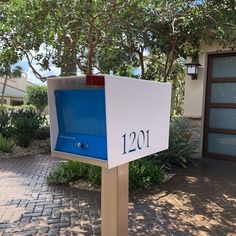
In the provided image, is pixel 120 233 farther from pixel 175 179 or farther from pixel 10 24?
pixel 175 179

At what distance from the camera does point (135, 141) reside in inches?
83.4

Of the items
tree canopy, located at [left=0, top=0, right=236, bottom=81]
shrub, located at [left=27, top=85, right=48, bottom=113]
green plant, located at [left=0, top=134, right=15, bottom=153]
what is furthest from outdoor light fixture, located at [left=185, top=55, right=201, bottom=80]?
shrub, located at [left=27, top=85, right=48, bottom=113]

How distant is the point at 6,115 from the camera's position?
407 inches

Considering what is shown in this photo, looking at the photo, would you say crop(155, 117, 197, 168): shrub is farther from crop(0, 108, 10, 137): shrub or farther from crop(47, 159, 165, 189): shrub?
crop(0, 108, 10, 137): shrub

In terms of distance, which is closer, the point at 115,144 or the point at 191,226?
the point at 115,144

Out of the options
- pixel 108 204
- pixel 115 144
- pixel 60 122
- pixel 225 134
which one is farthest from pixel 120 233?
pixel 225 134

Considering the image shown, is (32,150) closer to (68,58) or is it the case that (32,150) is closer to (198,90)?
Result: (68,58)

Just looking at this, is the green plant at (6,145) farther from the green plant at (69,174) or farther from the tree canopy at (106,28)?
the green plant at (69,174)

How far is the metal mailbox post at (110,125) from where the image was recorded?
1.96 meters

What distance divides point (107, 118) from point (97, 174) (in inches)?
149

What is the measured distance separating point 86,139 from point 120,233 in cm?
65

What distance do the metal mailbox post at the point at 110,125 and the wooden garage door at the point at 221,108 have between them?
615 cm

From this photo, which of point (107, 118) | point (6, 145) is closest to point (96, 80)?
point (107, 118)

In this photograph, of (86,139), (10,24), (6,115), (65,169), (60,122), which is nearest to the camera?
(86,139)
